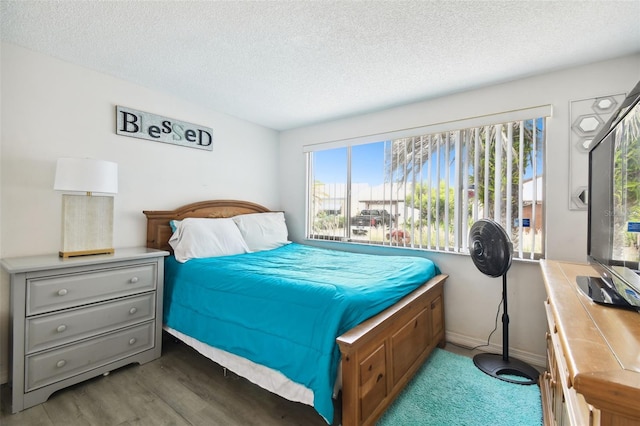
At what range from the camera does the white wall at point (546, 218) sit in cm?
214

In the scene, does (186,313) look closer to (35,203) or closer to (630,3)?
(35,203)

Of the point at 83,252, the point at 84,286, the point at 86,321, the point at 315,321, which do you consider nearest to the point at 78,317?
the point at 86,321

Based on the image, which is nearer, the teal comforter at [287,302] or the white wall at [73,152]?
the teal comforter at [287,302]

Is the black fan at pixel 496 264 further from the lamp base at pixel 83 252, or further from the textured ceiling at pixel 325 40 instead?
the lamp base at pixel 83 252

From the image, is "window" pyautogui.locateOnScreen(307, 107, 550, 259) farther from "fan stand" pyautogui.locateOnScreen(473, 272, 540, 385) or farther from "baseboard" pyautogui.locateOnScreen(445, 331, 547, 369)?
"baseboard" pyautogui.locateOnScreen(445, 331, 547, 369)

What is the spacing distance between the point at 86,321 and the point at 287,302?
4.83 feet

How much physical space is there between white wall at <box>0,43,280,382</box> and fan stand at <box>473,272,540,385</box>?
120 inches

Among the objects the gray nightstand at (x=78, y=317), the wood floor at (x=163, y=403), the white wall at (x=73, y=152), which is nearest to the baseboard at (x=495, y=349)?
the wood floor at (x=163, y=403)

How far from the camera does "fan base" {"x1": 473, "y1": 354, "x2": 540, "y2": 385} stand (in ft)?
6.66

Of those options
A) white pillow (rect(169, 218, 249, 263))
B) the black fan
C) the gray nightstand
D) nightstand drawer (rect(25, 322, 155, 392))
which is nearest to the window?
the black fan

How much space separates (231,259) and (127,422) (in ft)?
4.02

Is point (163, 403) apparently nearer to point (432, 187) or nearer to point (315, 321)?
point (315, 321)

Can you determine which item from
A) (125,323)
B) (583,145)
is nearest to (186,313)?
(125,323)

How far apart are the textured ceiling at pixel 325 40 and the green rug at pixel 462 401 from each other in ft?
7.64
